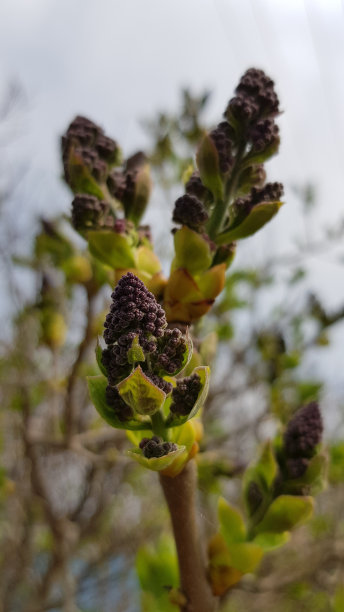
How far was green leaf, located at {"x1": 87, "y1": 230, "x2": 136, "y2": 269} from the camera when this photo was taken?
0.68m

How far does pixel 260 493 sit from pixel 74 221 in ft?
1.60

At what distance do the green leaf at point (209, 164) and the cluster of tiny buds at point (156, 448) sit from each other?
333mm

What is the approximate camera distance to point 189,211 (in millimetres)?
634

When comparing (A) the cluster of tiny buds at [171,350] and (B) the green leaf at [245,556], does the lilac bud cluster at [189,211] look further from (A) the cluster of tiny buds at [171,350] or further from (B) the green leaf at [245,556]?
(B) the green leaf at [245,556]

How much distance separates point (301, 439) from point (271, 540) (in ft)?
0.50

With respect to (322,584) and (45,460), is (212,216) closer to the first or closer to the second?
(322,584)

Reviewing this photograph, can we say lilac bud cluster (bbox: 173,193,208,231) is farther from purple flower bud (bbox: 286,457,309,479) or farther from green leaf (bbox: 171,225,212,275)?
purple flower bud (bbox: 286,457,309,479)

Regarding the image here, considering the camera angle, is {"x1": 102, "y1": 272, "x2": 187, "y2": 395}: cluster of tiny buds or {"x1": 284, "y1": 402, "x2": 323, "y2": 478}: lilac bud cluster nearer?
{"x1": 102, "y1": 272, "x2": 187, "y2": 395}: cluster of tiny buds

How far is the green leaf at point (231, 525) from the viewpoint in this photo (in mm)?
737

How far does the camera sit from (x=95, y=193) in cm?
74

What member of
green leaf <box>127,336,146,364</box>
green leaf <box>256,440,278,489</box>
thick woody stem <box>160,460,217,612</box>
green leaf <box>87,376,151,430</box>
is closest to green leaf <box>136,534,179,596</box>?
thick woody stem <box>160,460,217,612</box>

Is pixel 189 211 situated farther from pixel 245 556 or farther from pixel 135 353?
pixel 245 556

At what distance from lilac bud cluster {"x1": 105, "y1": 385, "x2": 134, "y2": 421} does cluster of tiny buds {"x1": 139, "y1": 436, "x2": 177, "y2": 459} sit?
36 millimetres

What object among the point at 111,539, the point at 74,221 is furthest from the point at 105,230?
the point at 111,539
